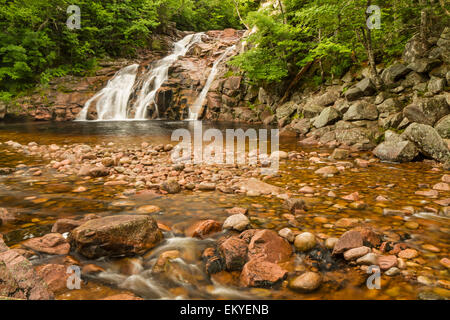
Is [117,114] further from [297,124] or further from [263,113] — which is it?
[297,124]

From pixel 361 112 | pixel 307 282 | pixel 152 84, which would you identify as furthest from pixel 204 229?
pixel 152 84

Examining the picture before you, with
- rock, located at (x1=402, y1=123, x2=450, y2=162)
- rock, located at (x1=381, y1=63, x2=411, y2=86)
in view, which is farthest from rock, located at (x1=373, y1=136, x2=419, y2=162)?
rock, located at (x1=381, y1=63, x2=411, y2=86)

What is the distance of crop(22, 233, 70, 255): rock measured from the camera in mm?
2344

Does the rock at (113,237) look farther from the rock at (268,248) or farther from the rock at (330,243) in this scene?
the rock at (330,243)

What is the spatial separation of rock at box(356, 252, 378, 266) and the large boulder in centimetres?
553

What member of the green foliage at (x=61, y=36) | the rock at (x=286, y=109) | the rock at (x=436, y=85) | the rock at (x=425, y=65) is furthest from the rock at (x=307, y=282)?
the green foliage at (x=61, y=36)

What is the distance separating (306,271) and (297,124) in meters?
8.41

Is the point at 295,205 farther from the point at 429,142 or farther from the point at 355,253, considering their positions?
the point at 429,142

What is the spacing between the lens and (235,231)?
9.12 feet

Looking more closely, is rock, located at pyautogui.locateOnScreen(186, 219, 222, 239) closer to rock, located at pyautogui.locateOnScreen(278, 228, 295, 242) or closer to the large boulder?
rock, located at pyautogui.locateOnScreen(278, 228, 295, 242)

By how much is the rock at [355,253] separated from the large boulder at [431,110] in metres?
5.50

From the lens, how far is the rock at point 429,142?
17.0 ft

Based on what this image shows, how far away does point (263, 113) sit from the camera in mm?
13688
